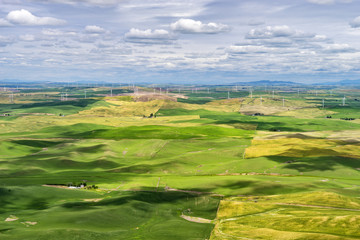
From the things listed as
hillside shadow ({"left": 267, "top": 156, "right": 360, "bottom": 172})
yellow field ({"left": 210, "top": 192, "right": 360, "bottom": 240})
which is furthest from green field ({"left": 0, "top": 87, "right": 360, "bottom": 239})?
hillside shadow ({"left": 267, "top": 156, "right": 360, "bottom": 172})

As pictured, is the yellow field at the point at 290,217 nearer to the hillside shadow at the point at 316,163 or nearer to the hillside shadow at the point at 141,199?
the hillside shadow at the point at 141,199

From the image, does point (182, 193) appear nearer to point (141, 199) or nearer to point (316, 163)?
point (141, 199)

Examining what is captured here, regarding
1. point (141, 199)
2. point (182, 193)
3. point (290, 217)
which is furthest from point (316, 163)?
point (141, 199)

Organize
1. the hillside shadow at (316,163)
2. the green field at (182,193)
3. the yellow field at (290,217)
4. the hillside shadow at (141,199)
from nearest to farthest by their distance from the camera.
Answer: the yellow field at (290,217)
the green field at (182,193)
the hillside shadow at (141,199)
the hillside shadow at (316,163)

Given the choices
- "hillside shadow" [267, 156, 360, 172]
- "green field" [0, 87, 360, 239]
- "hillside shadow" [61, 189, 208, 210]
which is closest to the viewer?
"green field" [0, 87, 360, 239]

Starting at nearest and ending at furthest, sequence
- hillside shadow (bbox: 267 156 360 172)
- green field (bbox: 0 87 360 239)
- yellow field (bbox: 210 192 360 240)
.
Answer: yellow field (bbox: 210 192 360 240)
green field (bbox: 0 87 360 239)
hillside shadow (bbox: 267 156 360 172)

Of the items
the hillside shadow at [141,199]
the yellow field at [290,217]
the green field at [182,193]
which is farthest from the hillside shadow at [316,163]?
the hillside shadow at [141,199]

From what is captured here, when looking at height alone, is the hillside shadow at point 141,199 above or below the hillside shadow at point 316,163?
below

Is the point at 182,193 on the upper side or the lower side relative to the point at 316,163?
lower

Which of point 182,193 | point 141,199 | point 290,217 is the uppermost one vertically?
point 290,217

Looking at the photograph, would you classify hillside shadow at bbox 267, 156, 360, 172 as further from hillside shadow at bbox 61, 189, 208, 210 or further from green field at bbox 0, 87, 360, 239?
hillside shadow at bbox 61, 189, 208, 210

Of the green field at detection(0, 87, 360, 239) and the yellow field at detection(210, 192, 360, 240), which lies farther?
the green field at detection(0, 87, 360, 239)

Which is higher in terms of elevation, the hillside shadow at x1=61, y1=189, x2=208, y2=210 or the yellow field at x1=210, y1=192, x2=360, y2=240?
the yellow field at x1=210, y1=192, x2=360, y2=240

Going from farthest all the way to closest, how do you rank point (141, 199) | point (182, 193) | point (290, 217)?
1. point (182, 193)
2. point (141, 199)
3. point (290, 217)
